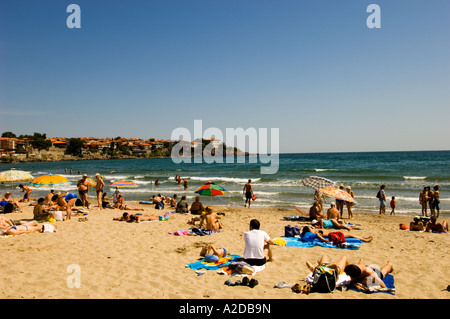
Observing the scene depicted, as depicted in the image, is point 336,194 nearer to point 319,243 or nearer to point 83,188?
point 319,243

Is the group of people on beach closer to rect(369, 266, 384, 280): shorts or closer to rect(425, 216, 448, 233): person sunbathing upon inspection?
rect(425, 216, 448, 233): person sunbathing

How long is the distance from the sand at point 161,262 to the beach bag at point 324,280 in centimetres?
13

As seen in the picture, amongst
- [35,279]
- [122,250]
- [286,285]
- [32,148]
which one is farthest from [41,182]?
[32,148]

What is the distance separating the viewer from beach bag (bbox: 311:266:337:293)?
5039 millimetres

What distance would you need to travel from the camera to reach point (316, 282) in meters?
5.09

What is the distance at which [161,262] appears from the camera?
6.64m

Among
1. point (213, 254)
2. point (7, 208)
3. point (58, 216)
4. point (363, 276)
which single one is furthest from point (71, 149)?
point (363, 276)

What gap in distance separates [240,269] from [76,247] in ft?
15.1

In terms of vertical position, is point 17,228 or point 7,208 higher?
point 17,228

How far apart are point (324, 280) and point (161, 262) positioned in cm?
356

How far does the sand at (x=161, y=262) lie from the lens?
5.04 metres

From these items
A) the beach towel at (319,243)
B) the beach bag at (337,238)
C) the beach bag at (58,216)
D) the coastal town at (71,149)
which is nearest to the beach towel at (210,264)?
the beach towel at (319,243)

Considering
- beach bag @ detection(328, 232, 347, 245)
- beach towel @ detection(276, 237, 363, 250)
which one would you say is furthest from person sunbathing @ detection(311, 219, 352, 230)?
beach bag @ detection(328, 232, 347, 245)
